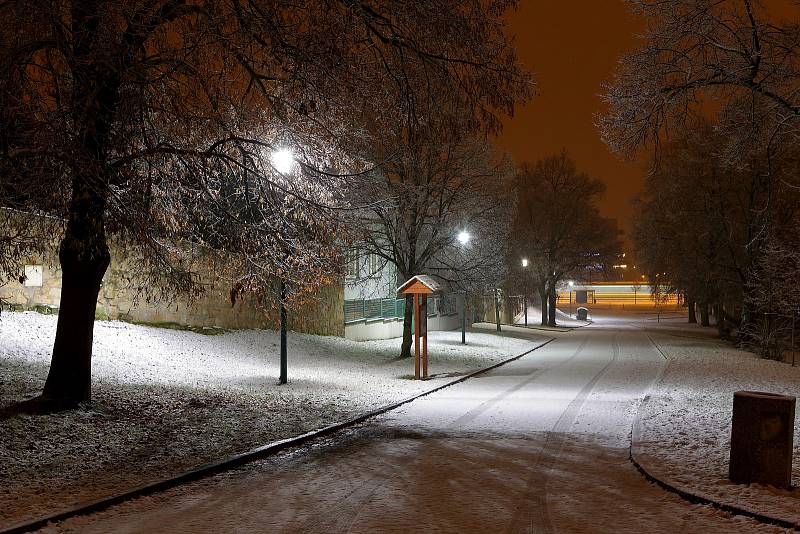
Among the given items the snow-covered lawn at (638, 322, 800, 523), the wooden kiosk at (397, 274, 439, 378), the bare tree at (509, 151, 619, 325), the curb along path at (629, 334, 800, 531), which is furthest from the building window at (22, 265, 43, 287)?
the bare tree at (509, 151, 619, 325)

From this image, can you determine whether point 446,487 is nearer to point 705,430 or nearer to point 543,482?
point 543,482

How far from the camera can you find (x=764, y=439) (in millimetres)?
6938

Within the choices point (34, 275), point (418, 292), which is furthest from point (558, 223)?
point (34, 275)

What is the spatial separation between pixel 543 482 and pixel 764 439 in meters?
2.23

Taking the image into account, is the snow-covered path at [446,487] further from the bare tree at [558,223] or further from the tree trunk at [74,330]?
the bare tree at [558,223]

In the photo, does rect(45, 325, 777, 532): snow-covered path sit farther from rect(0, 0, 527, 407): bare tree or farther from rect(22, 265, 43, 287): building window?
rect(22, 265, 43, 287): building window

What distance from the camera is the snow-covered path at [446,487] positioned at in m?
6.04

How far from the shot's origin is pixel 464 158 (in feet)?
77.4

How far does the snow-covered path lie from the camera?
6035 millimetres

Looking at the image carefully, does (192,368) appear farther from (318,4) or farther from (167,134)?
(318,4)

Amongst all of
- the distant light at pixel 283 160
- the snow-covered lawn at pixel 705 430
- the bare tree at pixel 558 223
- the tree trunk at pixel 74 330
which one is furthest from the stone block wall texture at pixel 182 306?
the bare tree at pixel 558 223

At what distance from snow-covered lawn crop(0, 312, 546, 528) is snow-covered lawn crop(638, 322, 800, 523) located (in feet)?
16.5

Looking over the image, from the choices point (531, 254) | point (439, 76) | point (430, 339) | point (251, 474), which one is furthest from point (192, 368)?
point (531, 254)

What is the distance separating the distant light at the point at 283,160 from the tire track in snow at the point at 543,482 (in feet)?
18.0
